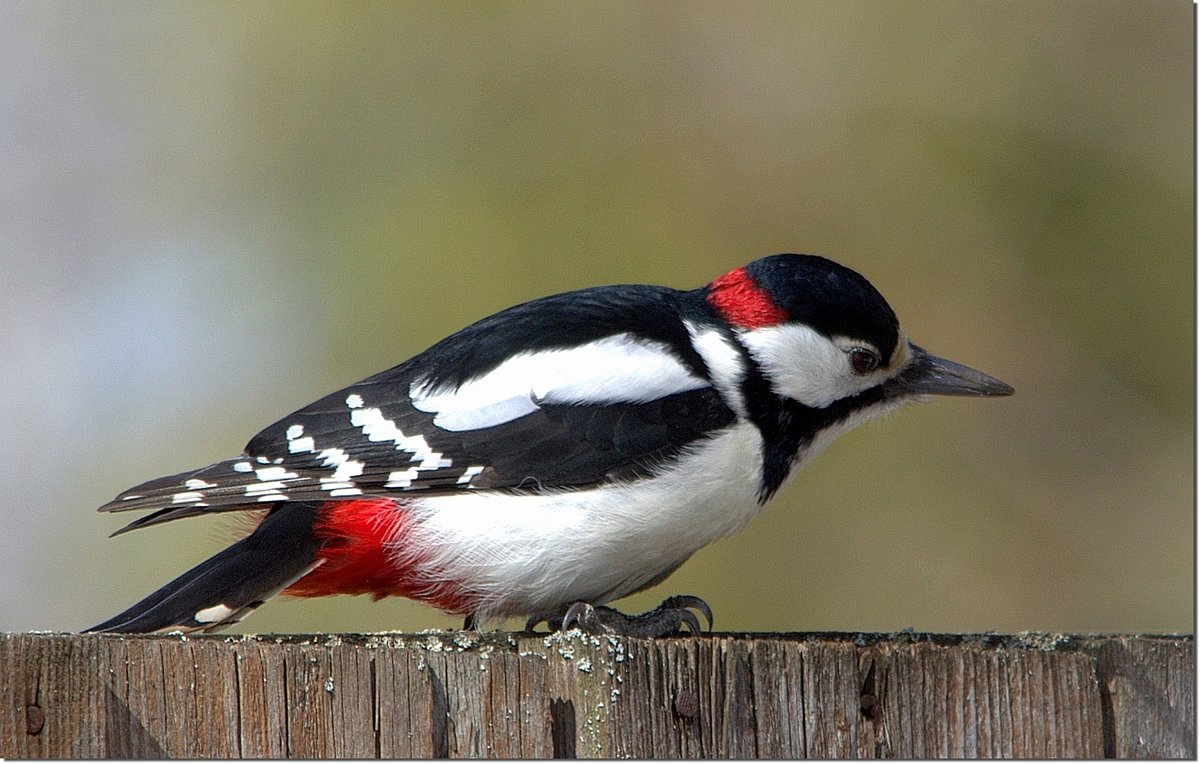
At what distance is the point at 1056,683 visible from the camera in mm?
2645

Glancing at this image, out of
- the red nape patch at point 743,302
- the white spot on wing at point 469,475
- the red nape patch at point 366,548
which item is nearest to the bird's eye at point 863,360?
the red nape patch at point 743,302

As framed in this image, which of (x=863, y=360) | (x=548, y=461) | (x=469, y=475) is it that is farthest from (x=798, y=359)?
(x=469, y=475)

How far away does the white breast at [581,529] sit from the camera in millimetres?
3625

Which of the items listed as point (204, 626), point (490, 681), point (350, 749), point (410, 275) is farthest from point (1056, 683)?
point (410, 275)

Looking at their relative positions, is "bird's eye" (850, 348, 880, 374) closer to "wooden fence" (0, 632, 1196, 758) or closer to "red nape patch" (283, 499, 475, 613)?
"red nape patch" (283, 499, 475, 613)

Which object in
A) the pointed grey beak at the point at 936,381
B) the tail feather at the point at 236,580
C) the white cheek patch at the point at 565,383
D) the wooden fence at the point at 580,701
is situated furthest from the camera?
the pointed grey beak at the point at 936,381

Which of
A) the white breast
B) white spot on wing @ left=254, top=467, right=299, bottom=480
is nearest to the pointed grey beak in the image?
the white breast

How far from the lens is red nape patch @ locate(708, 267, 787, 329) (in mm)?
3949

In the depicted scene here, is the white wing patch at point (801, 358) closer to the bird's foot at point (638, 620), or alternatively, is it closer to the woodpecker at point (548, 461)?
the woodpecker at point (548, 461)

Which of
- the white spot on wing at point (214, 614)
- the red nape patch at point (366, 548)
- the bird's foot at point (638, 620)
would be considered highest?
the red nape patch at point (366, 548)

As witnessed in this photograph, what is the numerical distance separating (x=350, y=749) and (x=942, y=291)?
483 cm

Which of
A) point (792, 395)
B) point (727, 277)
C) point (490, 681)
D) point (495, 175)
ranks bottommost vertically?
point (490, 681)

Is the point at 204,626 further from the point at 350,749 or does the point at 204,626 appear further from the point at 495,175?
the point at 495,175

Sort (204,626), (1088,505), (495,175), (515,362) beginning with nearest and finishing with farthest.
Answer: (204,626) → (515,362) → (1088,505) → (495,175)
